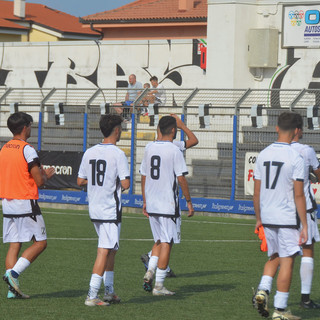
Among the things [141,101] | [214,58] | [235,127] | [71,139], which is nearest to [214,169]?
[235,127]

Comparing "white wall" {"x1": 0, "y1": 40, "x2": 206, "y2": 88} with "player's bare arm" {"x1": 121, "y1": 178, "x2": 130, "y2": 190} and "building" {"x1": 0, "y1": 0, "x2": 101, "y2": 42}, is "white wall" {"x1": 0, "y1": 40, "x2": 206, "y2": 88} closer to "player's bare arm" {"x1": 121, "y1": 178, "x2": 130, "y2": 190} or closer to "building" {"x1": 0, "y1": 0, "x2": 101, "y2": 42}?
"player's bare arm" {"x1": 121, "y1": 178, "x2": 130, "y2": 190}

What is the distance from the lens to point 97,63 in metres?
30.7

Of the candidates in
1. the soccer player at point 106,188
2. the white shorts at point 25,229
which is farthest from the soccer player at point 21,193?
the soccer player at point 106,188

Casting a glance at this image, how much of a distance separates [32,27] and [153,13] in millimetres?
11243

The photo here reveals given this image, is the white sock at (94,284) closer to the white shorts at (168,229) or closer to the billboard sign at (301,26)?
the white shorts at (168,229)

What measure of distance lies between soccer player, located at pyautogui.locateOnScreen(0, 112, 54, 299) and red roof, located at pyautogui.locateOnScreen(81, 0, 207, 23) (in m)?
35.1

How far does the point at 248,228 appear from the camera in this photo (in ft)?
62.8

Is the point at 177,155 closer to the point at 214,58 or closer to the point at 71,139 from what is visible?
the point at 71,139

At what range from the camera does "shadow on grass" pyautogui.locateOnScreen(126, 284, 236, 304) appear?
33.0 feet

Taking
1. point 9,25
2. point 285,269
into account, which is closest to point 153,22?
point 9,25

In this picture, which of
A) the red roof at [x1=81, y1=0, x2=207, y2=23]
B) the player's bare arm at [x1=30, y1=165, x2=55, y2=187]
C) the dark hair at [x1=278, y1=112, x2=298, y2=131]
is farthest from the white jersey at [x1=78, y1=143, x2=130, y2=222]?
the red roof at [x1=81, y1=0, x2=207, y2=23]

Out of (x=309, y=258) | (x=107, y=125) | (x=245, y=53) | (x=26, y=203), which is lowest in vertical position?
(x=309, y=258)

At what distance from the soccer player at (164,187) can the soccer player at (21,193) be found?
1288 millimetres

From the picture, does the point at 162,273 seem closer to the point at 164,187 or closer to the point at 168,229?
the point at 168,229
